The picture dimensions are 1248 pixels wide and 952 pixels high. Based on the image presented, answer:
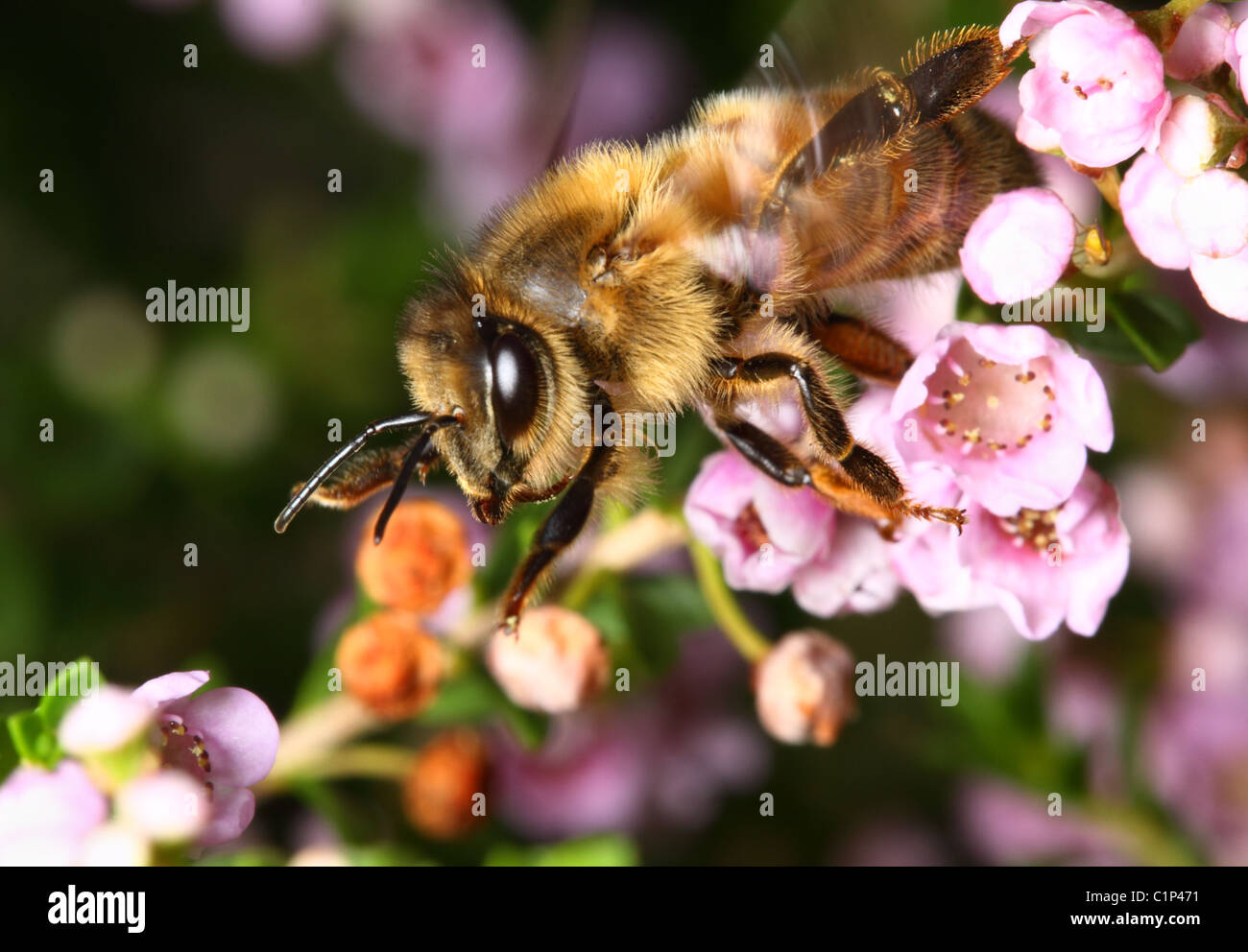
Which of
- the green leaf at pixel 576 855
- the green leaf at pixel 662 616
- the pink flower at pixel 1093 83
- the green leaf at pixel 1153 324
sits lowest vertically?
the green leaf at pixel 576 855

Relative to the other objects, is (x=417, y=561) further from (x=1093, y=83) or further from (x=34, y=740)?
(x=1093, y=83)

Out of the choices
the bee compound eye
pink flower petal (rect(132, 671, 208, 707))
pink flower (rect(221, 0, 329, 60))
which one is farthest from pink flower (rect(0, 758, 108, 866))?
pink flower (rect(221, 0, 329, 60))

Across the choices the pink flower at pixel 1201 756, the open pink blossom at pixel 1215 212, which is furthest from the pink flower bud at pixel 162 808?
the pink flower at pixel 1201 756

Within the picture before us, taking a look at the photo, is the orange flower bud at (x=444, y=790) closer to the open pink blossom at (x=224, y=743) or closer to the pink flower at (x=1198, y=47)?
the open pink blossom at (x=224, y=743)

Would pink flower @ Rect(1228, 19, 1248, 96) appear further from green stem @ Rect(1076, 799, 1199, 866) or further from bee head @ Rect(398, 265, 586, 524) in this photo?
green stem @ Rect(1076, 799, 1199, 866)

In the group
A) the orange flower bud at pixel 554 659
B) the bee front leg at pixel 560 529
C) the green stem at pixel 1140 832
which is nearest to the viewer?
the bee front leg at pixel 560 529

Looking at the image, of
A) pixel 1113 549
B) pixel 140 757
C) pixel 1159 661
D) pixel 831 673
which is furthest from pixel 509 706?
pixel 1159 661
